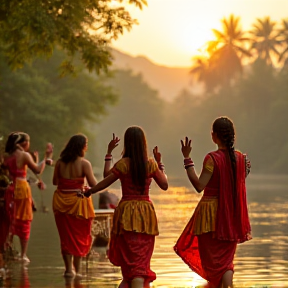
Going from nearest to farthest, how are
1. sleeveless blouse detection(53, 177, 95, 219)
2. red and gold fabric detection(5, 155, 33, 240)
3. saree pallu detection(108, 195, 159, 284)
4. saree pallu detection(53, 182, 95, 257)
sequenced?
1. saree pallu detection(108, 195, 159, 284)
2. sleeveless blouse detection(53, 177, 95, 219)
3. saree pallu detection(53, 182, 95, 257)
4. red and gold fabric detection(5, 155, 33, 240)

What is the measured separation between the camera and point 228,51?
123500mm

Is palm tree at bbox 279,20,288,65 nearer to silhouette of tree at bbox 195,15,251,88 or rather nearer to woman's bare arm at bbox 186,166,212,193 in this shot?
silhouette of tree at bbox 195,15,251,88

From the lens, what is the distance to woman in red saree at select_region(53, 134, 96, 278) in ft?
44.7

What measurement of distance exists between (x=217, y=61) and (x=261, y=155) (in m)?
29.2

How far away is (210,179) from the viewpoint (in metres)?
10.3

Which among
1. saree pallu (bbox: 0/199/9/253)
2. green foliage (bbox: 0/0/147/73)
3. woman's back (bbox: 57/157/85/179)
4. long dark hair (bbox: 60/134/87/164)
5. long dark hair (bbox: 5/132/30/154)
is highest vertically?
green foliage (bbox: 0/0/147/73)

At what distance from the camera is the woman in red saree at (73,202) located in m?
13.6

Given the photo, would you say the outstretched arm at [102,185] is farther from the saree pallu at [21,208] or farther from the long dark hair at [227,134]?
the saree pallu at [21,208]

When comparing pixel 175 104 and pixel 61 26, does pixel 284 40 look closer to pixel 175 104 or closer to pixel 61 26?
pixel 175 104

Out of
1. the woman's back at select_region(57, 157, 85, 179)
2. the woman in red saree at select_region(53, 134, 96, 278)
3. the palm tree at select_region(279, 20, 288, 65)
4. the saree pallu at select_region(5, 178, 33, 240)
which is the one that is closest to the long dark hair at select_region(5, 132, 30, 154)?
the saree pallu at select_region(5, 178, 33, 240)

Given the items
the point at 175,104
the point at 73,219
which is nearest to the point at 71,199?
the point at 73,219

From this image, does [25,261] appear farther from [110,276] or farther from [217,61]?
[217,61]

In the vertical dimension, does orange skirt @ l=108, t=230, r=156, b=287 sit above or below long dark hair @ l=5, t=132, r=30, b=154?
below

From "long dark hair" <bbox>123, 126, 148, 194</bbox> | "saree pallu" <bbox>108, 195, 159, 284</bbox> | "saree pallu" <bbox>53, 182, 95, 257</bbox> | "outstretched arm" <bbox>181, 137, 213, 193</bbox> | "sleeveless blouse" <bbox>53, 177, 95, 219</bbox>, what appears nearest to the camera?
"outstretched arm" <bbox>181, 137, 213, 193</bbox>
